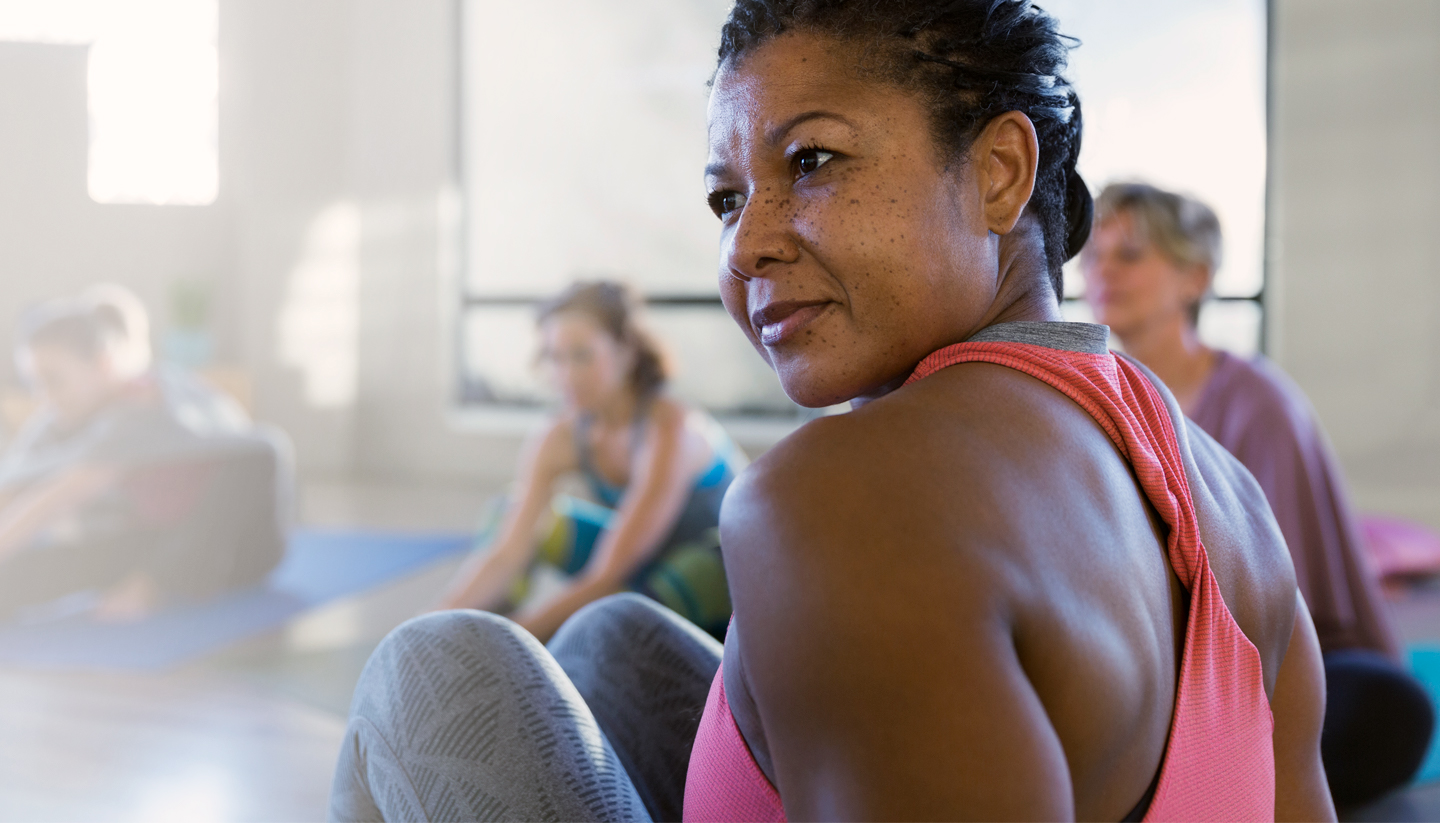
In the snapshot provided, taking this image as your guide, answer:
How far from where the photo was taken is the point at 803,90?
576 mm

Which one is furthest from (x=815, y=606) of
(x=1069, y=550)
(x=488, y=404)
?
(x=488, y=404)

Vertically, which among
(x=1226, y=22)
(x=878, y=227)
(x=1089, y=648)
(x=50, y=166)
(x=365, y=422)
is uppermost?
(x=1226, y=22)

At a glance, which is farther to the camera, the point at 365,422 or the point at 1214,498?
the point at 365,422

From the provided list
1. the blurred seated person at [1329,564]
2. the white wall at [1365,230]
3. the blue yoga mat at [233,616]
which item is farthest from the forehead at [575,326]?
the white wall at [1365,230]

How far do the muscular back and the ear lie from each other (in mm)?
149

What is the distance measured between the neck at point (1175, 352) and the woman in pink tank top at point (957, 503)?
1.37 metres

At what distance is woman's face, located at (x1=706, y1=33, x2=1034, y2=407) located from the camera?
1.87 ft

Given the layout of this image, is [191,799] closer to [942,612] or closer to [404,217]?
[942,612]

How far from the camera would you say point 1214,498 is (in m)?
0.62

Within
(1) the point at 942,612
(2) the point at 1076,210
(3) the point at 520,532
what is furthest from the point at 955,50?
(3) the point at 520,532

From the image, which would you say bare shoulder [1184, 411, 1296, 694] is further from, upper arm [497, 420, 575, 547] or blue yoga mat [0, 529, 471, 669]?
blue yoga mat [0, 529, 471, 669]

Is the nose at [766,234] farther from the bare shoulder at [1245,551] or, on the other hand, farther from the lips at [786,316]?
the bare shoulder at [1245,551]

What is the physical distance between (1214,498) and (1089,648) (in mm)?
219

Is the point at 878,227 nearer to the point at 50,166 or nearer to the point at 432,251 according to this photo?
the point at 50,166
